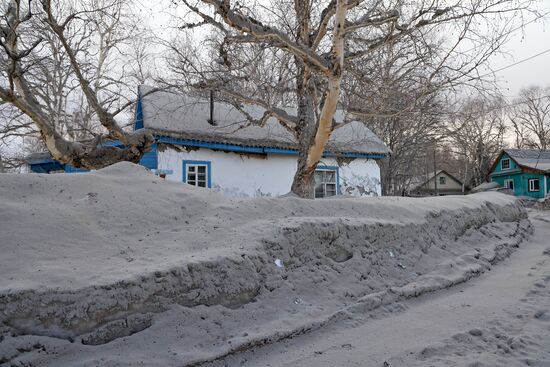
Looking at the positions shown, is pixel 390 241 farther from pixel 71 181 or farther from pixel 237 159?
pixel 237 159

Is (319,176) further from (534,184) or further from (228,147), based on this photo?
(534,184)

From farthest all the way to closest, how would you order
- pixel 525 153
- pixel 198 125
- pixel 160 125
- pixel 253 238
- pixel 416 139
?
pixel 525 153, pixel 416 139, pixel 198 125, pixel 160 125, pixel 253 238

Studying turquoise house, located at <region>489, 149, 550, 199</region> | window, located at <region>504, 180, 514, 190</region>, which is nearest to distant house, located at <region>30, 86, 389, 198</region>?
turquoise house, located at <region>489, 149, 550, 199</region>

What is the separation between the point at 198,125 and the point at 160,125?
4.97 ft

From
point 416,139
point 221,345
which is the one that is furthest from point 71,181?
point 416,139

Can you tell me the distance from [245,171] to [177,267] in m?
11.3

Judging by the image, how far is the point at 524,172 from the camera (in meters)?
37.6

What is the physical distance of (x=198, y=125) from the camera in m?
→ 13.6

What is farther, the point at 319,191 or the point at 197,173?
the point at 319,191

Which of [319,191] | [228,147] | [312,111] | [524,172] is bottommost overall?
[319,191]

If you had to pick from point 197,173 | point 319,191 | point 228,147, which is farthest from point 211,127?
point 319,191

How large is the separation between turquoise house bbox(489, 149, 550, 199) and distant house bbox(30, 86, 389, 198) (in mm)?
27602

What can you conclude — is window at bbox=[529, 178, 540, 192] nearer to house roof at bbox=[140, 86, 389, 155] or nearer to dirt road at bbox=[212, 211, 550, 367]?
house roof at bbox=[140, 86, 389, 155]

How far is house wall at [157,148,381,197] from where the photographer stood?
1273 cm
